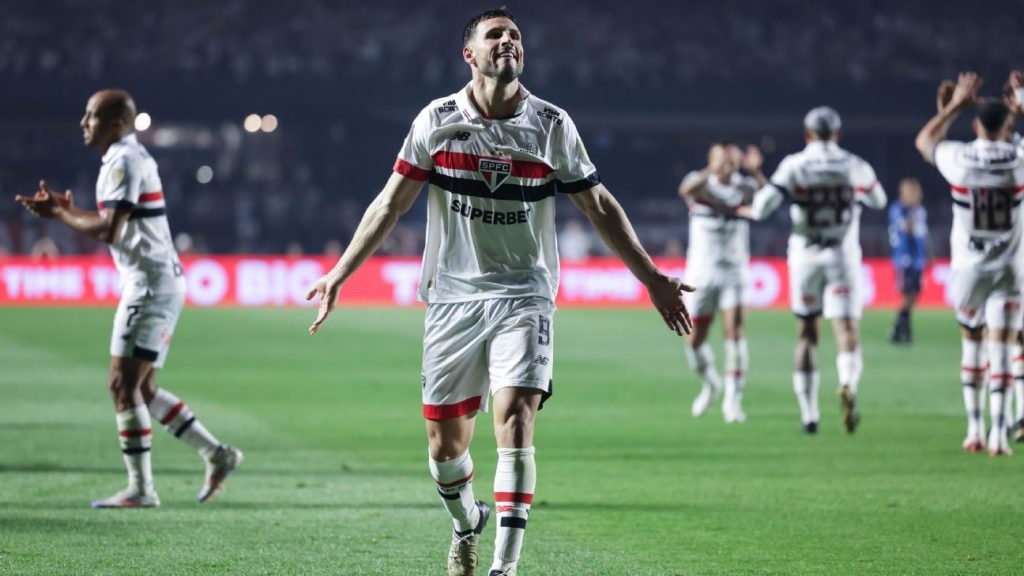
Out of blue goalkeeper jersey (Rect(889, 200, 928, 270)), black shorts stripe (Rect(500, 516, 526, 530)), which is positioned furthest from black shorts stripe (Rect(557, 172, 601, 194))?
blue goalkeeper jersey (Rect(889, 200, 928, 270))

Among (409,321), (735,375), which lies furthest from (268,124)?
(735,375)

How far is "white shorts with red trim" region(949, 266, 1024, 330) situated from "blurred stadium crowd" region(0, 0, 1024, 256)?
27.6m

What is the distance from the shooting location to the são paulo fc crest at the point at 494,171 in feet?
18.5

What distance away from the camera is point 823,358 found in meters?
19.1

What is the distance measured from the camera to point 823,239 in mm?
11469

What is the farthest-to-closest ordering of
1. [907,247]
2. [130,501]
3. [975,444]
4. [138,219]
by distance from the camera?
1. [907,247]
2. [975,444]
3. [138,219]
4. [130,501]

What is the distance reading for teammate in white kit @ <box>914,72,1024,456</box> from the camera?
978 cm

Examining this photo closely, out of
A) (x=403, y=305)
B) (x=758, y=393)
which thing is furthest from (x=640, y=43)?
(x=758, y=393)

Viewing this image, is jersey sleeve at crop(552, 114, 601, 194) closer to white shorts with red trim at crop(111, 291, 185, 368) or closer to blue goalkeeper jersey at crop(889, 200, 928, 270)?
white shorts with red trim at crop(111, 291, 185, 368)

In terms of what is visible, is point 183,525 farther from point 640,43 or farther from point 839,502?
point 640,43

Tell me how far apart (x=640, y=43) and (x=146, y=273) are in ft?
118

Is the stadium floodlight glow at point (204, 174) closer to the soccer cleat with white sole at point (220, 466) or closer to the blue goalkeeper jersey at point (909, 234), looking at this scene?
the blue goalkeeper jersey at point (909, 234)

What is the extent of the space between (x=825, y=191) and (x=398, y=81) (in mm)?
30237

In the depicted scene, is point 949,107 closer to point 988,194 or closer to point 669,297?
point 988,194
